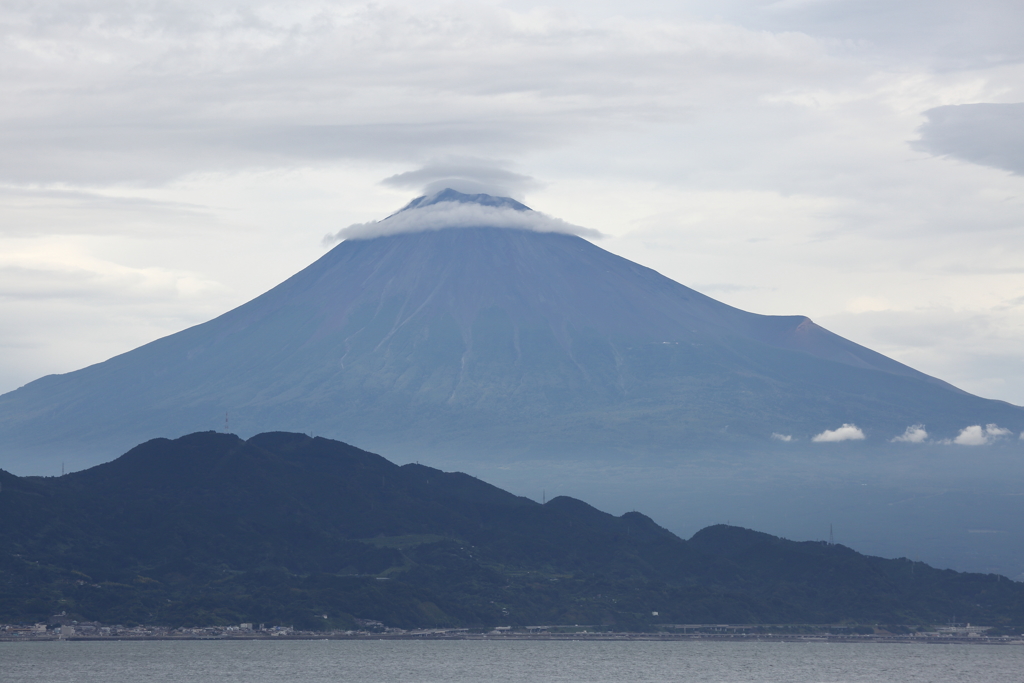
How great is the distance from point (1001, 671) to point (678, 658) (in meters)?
43.8

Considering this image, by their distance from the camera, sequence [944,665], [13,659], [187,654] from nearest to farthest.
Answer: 1. [13,659]
2. [187,654]
3. [944,665]

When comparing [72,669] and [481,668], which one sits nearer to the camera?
[72,669]

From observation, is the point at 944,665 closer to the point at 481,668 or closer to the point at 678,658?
the point at 678,658

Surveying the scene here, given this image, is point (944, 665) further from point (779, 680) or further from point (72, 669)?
point (72, 669)

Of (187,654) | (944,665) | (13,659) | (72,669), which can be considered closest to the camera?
(72,669)

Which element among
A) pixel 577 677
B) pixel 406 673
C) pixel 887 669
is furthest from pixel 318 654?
pixel 887 669

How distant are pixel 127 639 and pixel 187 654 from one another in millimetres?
22106

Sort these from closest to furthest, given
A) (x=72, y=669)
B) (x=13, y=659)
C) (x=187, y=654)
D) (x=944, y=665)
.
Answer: (x=72, y=669), (x=13, y=659), (x=187, y=654), (x=944, y=665)

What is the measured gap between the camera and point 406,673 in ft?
531

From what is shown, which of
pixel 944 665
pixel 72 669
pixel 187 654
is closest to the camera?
pixel 72 669

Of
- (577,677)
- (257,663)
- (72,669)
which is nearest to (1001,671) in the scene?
(577,677)

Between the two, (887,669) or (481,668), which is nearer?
(481,668)

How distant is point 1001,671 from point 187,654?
10836cm

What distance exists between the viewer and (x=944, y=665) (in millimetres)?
196125
